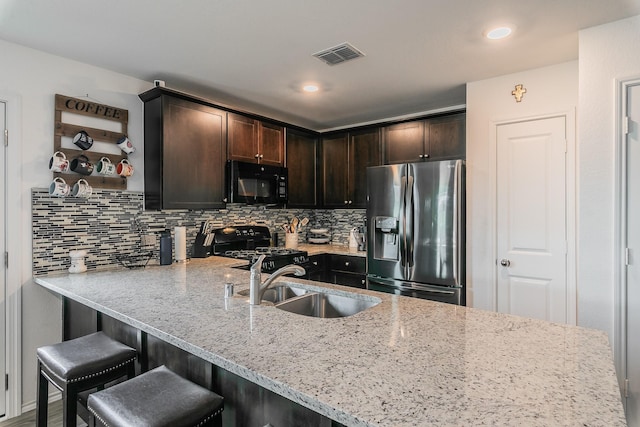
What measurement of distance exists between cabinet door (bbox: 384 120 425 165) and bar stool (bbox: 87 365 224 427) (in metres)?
3.01

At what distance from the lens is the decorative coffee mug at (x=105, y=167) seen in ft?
8.70

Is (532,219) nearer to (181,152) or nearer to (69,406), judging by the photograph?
(181,152)

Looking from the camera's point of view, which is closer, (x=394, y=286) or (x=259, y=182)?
(x=394, y=286)

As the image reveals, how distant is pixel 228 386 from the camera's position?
4.55 feet

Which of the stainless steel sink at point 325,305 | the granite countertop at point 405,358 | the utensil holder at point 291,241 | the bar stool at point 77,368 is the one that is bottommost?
the bar stool at point 77,368

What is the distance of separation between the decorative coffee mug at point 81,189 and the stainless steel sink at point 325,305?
67.9 inches

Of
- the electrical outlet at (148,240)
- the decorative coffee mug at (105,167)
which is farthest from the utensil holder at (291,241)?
the decorative coffee mug at (105,167)

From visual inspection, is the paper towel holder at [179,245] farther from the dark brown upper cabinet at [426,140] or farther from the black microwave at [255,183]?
the dark brown upper cabinet at [426,140]

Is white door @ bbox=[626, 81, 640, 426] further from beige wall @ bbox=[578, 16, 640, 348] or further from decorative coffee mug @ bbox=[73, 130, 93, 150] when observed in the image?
decorative coffee mug @ bbox=[73, 130, 93, 150]

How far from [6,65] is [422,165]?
3.04m

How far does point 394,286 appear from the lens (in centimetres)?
324

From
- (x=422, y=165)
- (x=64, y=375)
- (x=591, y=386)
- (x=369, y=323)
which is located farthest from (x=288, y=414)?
(x=422, y=165)

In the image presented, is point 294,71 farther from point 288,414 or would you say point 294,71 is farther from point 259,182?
point 288,414

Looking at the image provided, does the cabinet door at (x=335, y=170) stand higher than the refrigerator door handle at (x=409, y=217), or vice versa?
the cabinet door at (x=335, y=170)
